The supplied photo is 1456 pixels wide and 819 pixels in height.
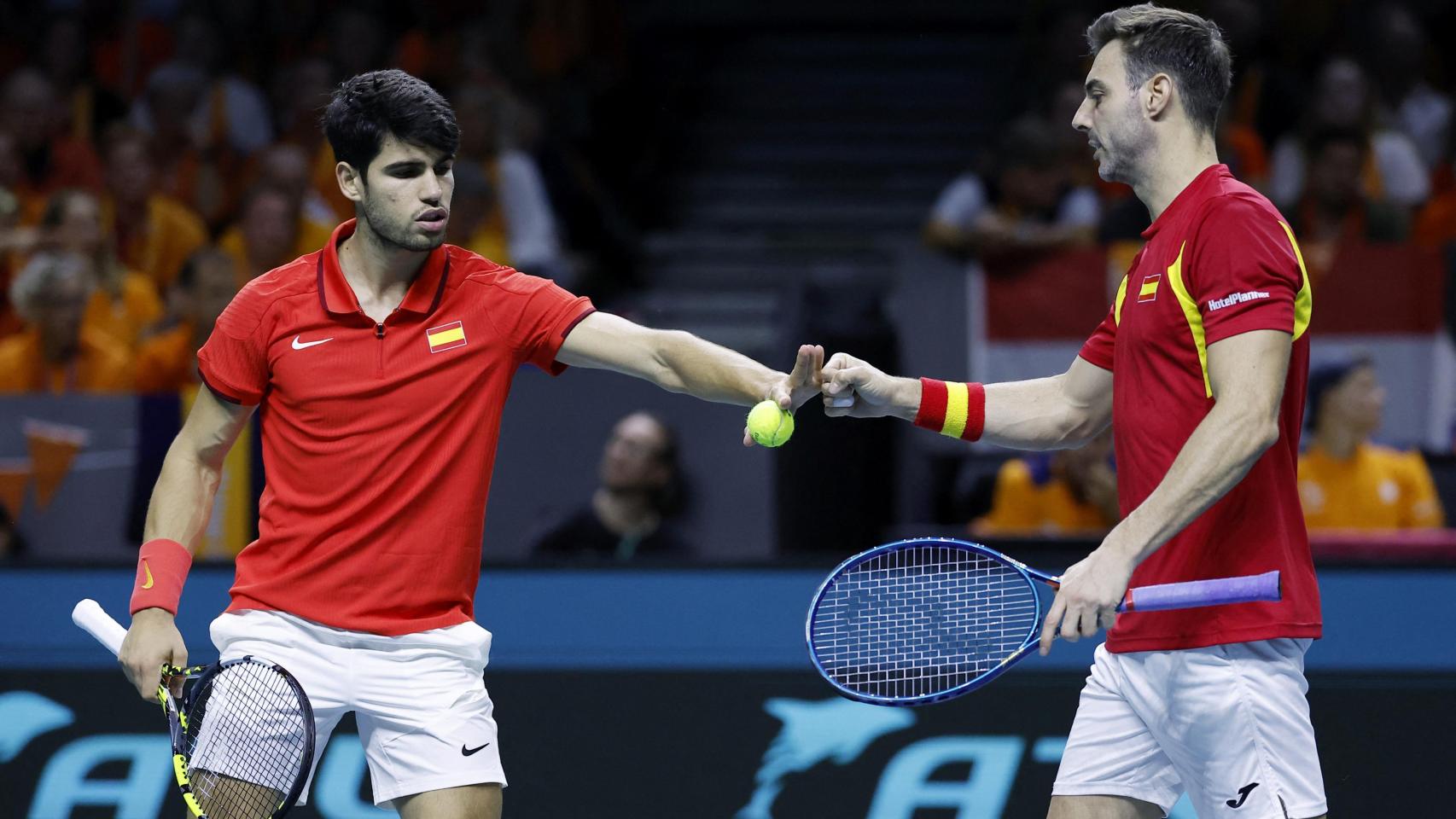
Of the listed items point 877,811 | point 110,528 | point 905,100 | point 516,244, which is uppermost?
point 905,100

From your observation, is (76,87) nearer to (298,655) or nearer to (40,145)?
(40,145)

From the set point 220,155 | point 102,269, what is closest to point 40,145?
point 220,155

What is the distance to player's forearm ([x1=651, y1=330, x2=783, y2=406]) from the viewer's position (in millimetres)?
3902

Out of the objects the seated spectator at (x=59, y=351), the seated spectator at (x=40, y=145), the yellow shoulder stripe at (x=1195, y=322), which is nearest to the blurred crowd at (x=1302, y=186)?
the yellow shoulder stripe at (x=1195, y=322)

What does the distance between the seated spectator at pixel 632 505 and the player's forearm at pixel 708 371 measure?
7.05ft

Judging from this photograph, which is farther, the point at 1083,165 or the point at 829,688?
the point at 1083,165

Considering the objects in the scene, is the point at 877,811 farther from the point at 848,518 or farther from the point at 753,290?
the point at 753,290

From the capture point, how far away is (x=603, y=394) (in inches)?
248

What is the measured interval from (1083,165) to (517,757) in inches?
152

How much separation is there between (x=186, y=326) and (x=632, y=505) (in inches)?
81.2

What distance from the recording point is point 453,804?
365cm

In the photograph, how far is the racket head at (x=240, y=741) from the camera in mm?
3660

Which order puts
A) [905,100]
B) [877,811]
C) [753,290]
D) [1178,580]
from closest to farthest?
1. [1178,580]
2. [877,811]
3. [753,290]
4. [905,100]

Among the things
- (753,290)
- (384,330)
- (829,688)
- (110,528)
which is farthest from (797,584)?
(753,290)
